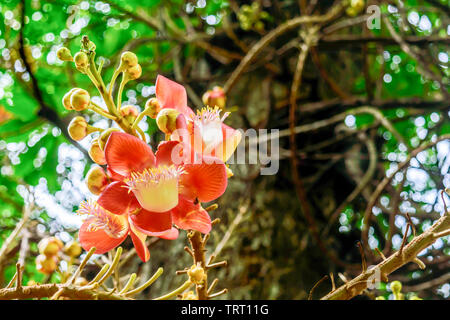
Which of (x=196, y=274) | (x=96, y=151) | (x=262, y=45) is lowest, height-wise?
(x=196, y=274)

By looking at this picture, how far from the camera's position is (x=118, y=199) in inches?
15.1

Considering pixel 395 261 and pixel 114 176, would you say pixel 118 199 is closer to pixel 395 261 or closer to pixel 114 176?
pixel 114 176

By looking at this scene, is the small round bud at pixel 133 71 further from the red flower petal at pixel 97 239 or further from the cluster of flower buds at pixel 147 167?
the red flower petal at pixel 97 239

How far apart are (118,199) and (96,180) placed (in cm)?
3

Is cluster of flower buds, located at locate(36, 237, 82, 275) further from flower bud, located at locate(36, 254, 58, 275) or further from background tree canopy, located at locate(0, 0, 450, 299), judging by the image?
background tree canopy, located at locate(0, 0, 450, 299)

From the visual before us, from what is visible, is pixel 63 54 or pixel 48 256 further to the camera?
pixel 48 256

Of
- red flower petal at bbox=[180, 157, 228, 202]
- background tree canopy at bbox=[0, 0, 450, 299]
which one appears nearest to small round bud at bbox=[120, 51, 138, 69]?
red flower petal at bbox=[180, 157, 228, 202]

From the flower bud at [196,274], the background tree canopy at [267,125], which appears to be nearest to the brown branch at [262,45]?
the background tree canopy at [267,125]

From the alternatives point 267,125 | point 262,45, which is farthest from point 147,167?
point 267,125

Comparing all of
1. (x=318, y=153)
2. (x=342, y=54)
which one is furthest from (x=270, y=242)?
(x=342, y=54)

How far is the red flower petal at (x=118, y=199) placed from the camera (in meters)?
0.38

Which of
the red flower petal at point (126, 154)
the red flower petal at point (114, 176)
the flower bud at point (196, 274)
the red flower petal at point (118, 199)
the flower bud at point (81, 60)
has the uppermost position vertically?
the flower bud at point (81, 60)

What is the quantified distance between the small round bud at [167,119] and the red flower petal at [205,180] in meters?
0.04
